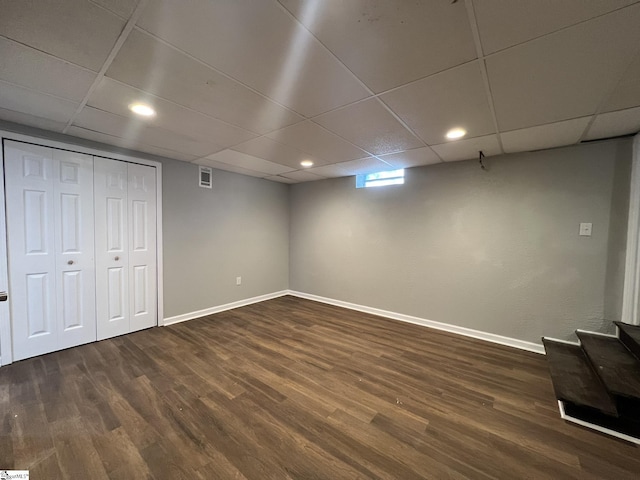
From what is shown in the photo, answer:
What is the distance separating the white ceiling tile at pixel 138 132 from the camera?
2.18m

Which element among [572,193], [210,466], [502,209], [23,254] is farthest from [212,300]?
[572,193]

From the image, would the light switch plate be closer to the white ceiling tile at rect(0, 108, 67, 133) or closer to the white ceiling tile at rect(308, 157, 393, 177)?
the white ceiling tile at rect(308, 157, 393, 177)

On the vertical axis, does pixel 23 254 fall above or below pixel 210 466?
above

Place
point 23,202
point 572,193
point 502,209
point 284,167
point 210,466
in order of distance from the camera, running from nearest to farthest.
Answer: point 210,466
point 23,202
point 572,193
point 502,209
point 284,167

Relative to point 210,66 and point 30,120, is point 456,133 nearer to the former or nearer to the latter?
point 210,66

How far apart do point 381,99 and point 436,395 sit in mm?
2443

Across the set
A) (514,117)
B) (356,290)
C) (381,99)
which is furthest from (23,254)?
(514,117)

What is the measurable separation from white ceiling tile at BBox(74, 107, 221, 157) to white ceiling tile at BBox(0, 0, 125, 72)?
866 mm

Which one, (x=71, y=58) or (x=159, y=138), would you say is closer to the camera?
(x=71, y=58)

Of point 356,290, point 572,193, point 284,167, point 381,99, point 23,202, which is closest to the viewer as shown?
point 381,99

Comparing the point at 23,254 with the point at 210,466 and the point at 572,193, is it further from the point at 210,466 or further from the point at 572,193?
the point at 572,193

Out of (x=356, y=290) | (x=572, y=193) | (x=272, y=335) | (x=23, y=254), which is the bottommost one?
(x=272, y=335)

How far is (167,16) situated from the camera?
1118 mm

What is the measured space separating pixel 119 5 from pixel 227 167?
2.89 m
